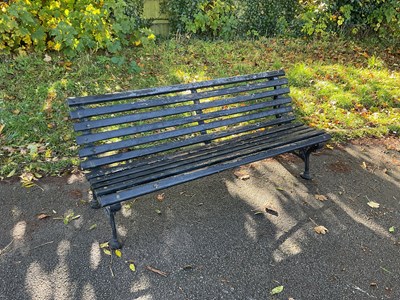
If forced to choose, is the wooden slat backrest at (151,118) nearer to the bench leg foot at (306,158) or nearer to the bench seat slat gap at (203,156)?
the bench seat slat gap at (203,156)

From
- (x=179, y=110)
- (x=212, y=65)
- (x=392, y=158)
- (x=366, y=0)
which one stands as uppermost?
(x=366, y=0)

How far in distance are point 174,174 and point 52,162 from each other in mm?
1680

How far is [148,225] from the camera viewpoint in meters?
2.89

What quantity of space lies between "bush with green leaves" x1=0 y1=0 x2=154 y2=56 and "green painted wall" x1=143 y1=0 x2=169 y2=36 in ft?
6.37

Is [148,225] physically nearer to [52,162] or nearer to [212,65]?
[52,162]

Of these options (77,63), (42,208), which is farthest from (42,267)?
(77,63)

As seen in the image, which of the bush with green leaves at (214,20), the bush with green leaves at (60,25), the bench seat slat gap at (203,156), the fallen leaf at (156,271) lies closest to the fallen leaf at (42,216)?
the bench seat slat gap at (203,156)

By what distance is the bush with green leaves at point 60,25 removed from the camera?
15.8 feet

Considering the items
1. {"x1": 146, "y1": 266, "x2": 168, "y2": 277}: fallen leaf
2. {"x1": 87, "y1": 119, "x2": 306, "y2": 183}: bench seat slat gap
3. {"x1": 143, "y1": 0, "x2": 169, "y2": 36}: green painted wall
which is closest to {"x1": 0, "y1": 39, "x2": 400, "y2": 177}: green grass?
{"x1": 143, "y1": 0, "x2": 169, "y2": 36}: green painted wall

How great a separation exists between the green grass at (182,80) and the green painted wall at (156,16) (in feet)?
3.09

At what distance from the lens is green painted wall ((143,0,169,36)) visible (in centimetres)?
741

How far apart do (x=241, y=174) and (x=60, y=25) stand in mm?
3336

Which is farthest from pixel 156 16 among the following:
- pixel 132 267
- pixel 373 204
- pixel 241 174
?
pixel 132 267

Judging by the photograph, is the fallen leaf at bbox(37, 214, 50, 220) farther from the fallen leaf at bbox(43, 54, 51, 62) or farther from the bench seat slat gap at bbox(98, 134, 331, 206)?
the fallen leaf at bbox(43, 54, 51, 62)
